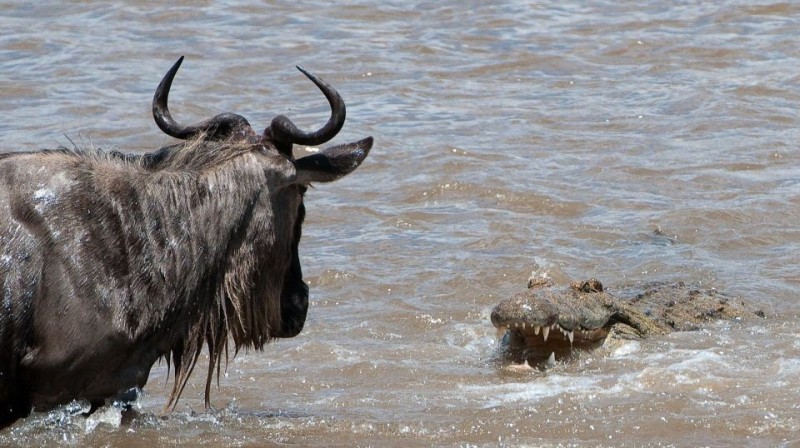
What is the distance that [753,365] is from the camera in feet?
25.2

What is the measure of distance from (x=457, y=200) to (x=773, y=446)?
17.9 ft

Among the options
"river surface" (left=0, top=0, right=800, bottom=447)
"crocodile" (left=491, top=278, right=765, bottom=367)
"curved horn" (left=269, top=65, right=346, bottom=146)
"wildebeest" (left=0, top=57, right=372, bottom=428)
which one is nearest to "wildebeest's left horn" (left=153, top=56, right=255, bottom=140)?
"wildebeest" (left=0, top=57, right=372, bottom=428)

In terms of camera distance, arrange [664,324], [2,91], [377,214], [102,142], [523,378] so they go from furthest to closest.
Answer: [2,91]
[102,142]
[377,214]
[664,324]
[523,378]

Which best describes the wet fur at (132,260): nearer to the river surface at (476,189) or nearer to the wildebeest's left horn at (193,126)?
the wildebeest's left horn at (193,126)

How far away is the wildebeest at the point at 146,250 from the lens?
5.05 metres

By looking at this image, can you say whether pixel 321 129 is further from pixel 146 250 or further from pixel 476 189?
pixel 476 189

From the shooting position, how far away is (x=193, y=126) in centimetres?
552

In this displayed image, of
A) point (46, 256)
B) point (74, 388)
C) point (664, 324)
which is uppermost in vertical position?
point (46, 256)

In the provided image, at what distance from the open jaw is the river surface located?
153 millimetres

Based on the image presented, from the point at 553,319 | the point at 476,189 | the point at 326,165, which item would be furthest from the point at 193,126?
the point at 476,189

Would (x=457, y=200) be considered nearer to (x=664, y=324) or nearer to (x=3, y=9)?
(x=664, y=324)

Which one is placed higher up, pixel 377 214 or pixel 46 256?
pixel 46 256

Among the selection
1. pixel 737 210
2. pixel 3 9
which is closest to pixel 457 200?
pixel 737 210

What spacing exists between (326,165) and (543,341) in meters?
3.21
